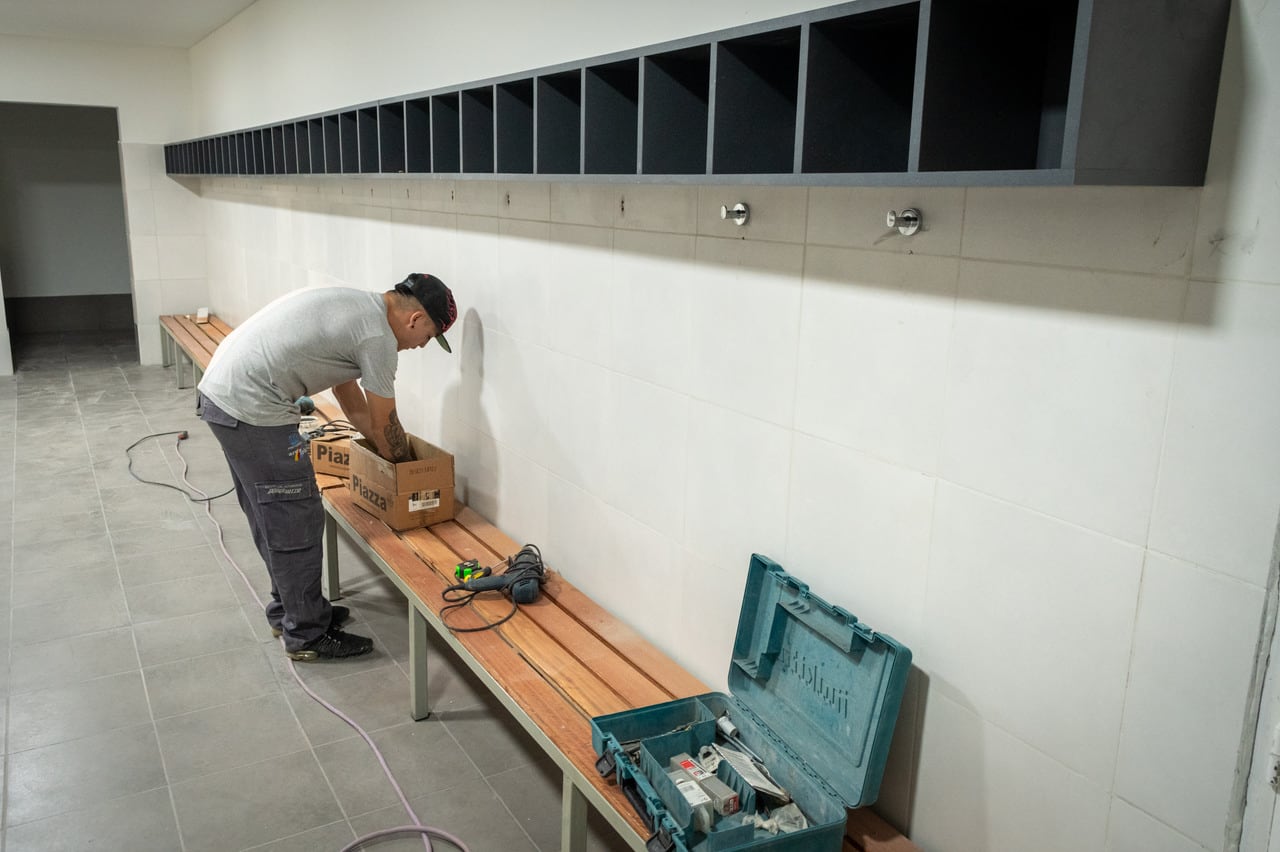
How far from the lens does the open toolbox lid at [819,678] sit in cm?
191

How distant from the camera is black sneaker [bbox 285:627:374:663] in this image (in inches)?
136

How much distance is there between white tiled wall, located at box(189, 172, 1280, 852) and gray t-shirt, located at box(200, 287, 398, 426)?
73 centimetres

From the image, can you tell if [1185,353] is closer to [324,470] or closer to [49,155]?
[324,470]

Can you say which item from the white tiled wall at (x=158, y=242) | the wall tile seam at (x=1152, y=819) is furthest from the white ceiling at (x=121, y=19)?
the wall tile seam at (x=1152, y=819)

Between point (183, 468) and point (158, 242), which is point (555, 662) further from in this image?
point (158, 242)

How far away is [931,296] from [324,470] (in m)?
3.19

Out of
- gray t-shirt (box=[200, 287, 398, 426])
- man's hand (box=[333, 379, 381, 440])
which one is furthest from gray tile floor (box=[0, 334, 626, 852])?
gray t-shirt (box=[200, 287, 398, 426])

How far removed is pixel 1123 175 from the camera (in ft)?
4.32

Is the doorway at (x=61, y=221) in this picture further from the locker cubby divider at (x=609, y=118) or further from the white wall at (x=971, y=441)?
the locker cubby divider at (x=609, y=118)

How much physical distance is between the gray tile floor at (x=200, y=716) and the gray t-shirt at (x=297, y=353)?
0.99 metres

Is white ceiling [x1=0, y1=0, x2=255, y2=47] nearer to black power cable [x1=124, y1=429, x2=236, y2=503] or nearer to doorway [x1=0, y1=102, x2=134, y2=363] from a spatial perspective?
doorway [x1=0, y1=102, x2=134, y2=363]

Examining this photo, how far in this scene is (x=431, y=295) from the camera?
334 cm

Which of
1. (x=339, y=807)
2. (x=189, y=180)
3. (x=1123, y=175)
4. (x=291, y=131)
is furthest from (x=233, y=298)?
(x=1123, y=175)

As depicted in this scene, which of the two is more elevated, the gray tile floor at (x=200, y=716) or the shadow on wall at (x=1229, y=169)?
the shadow on wall at (x=1229, y=169)
